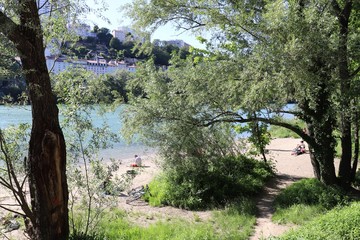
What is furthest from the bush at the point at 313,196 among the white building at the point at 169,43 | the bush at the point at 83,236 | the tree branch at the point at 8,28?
the tree branch at the point at 8,28

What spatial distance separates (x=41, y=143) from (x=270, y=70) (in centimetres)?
436

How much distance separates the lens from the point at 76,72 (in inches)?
245

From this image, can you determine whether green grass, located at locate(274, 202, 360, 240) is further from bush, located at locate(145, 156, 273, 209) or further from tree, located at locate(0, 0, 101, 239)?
bush, located at locate(145, 156, 273, 209)

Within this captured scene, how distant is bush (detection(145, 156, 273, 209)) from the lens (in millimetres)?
9562

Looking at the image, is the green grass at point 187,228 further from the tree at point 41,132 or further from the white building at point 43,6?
the white building at point 43,6

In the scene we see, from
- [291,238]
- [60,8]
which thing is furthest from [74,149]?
[291,238]

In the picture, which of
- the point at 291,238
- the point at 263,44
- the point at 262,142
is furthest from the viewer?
the point at 262,142

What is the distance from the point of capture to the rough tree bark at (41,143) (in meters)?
4.94

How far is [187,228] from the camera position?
7.24 metres

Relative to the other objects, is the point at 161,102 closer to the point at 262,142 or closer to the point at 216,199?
the point at 216,199

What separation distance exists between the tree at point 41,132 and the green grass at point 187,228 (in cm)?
138

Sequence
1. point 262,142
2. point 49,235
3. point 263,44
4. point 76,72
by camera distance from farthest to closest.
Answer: point 262,142, point 263,44, point 76,72, point 49,235

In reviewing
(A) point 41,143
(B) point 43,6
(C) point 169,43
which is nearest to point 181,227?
(A) point 41,143

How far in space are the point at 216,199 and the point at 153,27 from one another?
520cm
